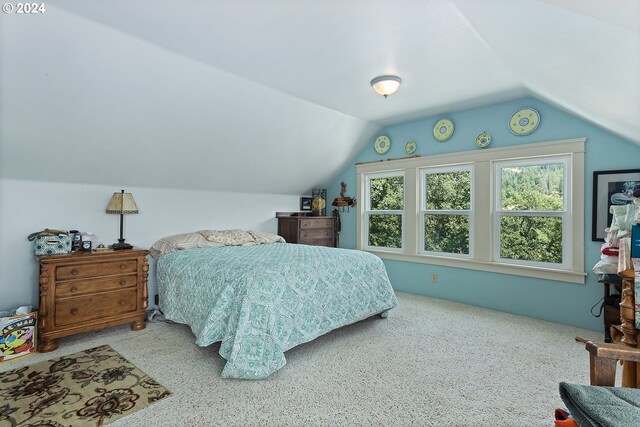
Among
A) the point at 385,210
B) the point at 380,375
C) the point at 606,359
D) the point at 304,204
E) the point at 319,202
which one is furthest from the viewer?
the point at 304,204

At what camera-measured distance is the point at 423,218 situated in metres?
4.56

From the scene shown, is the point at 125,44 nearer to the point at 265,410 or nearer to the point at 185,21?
the point at 185,21

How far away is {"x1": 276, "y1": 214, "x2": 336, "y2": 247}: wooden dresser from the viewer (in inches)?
193

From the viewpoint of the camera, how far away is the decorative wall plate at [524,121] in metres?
3.50

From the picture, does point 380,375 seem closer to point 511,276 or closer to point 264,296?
point 264,296

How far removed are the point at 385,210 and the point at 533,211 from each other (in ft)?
6.40

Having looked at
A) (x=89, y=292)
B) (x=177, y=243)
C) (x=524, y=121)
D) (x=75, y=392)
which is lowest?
(x=75, y=392)

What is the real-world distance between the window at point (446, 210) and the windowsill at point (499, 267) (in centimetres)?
16

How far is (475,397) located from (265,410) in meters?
1.29

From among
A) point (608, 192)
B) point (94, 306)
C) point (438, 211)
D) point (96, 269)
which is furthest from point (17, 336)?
point (608, 192)

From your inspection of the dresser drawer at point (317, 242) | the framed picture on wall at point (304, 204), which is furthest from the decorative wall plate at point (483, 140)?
the framed picture on wall at point (304, 204)

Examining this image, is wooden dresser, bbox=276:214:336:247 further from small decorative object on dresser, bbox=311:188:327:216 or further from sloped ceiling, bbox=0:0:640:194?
sloped ceiling, bbox=0:0:640:194

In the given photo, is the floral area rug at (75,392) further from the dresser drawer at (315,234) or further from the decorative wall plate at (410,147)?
the decorative wall plate at (410,147)

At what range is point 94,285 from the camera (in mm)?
2873
